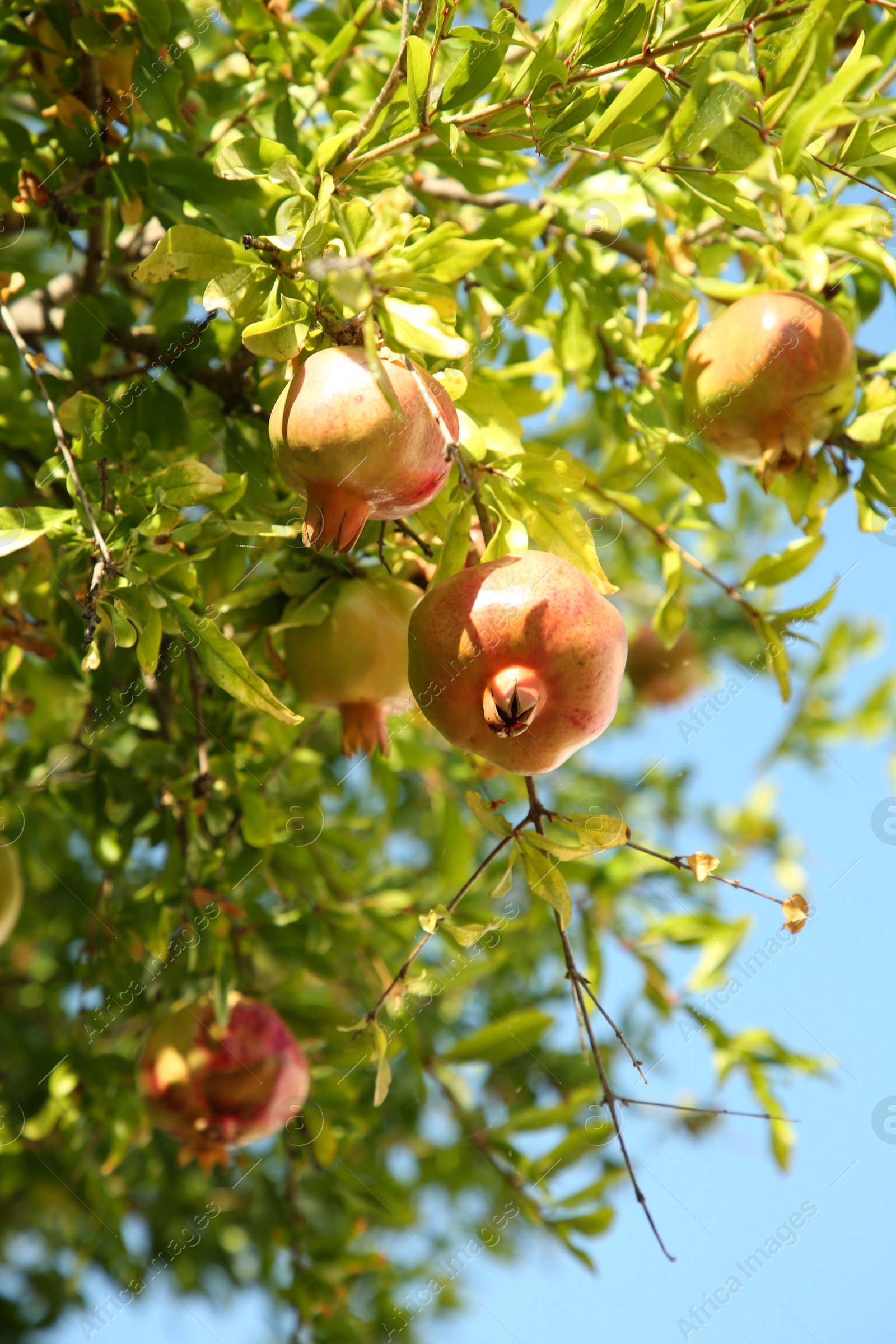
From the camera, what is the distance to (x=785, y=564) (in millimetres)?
1502

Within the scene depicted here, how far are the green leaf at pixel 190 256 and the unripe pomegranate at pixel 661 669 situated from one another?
253cm

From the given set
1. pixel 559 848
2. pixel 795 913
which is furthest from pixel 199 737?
pixel 795 913

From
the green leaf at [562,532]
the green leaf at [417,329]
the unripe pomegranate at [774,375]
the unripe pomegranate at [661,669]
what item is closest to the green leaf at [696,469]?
the unripe pomegranate at [774,375]

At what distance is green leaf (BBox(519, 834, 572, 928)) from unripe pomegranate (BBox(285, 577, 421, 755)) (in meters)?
0.37

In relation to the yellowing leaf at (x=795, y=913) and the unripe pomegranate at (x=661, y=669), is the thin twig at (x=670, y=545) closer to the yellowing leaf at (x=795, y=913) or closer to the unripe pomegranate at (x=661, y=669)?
the yellowing leaf at (x=795, y=913)

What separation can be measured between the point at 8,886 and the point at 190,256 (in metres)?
1.33

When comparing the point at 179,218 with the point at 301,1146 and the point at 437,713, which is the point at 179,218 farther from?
the point at 301,1146

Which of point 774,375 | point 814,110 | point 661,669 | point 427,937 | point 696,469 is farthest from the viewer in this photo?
point 661,669

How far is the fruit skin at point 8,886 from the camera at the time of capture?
1947 mm

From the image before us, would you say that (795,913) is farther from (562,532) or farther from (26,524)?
(26,524)

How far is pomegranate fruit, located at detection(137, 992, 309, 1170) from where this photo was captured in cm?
167

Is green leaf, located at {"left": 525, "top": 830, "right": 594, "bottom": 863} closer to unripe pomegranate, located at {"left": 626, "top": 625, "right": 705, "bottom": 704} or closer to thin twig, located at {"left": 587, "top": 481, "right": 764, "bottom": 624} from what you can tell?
thin twig, located at {"left": 587, "top": 481, "right": 764, "bottom": 624}

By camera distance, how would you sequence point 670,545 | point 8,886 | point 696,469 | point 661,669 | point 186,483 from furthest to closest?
point 661,669 → point 8,886 → point 670,545 → point 696,469 → point 186,483

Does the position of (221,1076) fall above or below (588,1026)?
below
